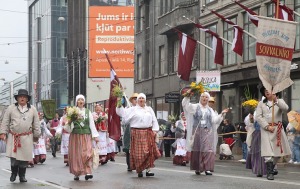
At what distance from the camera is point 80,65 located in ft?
262

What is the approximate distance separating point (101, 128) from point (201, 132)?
26.5 feet

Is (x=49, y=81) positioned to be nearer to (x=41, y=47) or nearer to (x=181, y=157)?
(x=41, y=47)

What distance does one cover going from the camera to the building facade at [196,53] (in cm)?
3550

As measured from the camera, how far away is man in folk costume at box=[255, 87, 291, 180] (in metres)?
16.0

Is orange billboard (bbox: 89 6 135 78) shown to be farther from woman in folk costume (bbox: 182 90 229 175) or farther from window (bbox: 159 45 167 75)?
woman in folk costume (bbox: 182 90 229 175)

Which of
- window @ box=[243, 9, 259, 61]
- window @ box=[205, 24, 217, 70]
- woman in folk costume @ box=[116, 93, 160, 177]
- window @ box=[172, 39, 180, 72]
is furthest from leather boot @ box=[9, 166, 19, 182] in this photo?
window @ box=[172, 39, 180, 72]

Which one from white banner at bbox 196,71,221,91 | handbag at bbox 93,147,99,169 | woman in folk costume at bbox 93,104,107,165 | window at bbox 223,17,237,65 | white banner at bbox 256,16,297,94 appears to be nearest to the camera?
white banner at bbox 256,16,297,94

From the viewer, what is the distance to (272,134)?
16.1 meters

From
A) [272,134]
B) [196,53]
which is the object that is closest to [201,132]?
[272,134]

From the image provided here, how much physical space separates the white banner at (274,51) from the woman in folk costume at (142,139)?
105 inches

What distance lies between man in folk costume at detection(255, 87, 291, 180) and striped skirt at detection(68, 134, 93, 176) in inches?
141

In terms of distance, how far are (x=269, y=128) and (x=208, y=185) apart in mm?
2349

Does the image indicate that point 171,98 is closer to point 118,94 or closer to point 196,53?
point 196,53

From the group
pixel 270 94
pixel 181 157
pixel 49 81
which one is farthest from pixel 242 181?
pixel 49 81
